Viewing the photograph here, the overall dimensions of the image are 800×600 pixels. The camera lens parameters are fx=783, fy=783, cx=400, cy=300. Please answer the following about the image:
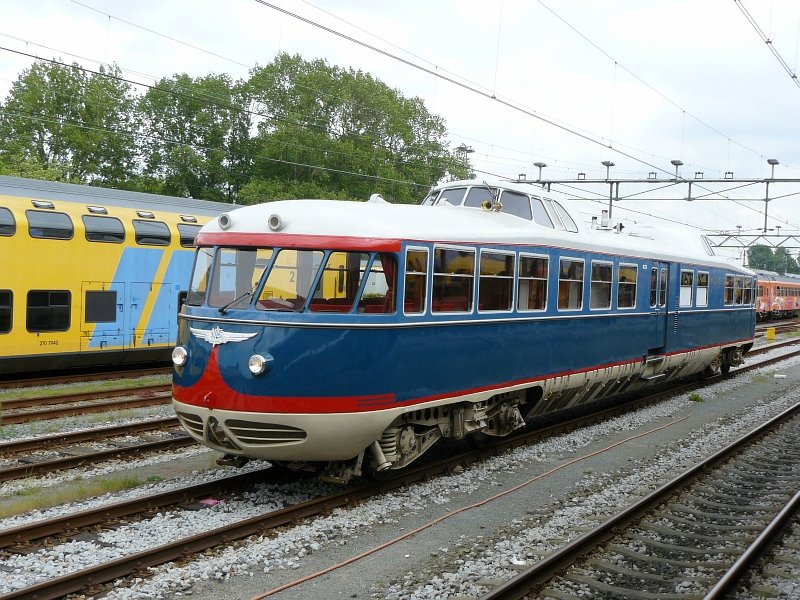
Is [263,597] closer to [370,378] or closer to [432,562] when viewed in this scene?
[432,562]

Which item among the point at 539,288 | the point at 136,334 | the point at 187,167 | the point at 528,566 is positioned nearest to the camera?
the point at 528,566

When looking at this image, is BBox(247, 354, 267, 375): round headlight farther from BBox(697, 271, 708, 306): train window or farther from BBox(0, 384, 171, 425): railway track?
BBox(697, 271, 708, 306): train window

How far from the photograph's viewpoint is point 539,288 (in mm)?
10797

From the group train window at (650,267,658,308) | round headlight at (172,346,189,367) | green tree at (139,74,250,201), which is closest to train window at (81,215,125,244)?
round headlight at (172,346,189,367)

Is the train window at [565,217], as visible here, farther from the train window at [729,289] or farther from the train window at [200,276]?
the train window at [729,289]

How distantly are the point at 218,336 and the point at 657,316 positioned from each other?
981 cm

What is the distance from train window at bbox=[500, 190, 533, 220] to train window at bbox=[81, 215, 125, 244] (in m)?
9.84

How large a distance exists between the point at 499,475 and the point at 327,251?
376 centimetres

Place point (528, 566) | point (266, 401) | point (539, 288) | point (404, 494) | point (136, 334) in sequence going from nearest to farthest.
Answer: point (528, 566)
point (266, 401)
point (404, 494)
point (539, 288)
point (136, 334)

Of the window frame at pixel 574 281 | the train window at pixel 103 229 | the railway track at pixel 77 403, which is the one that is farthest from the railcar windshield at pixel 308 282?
the train window at pixel 103 229

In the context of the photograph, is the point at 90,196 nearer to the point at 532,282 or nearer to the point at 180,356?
the point at 180,356

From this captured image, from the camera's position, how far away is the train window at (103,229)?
16922 mm

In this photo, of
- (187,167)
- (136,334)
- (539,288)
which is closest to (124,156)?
(187,167)

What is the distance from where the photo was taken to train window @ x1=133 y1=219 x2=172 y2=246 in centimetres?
1797
